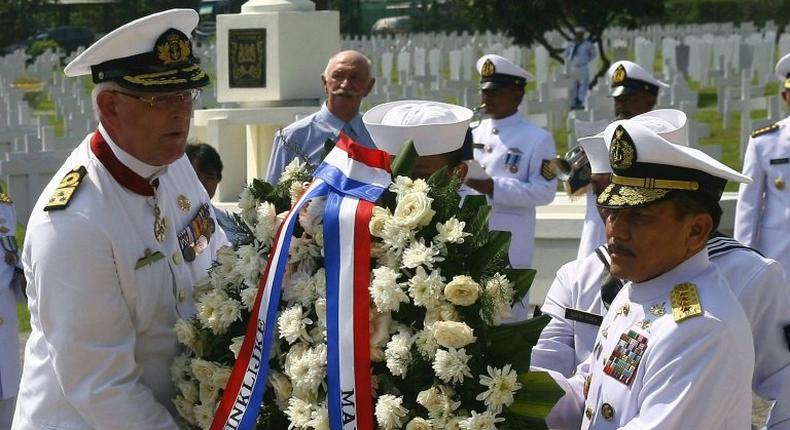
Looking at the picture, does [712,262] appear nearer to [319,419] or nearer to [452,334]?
[452,334]

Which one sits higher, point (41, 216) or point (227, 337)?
point (41, 216)

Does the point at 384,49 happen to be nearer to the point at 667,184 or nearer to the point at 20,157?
the point at 20,157

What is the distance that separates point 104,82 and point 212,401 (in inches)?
34.4

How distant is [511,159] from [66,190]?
4.86 meters

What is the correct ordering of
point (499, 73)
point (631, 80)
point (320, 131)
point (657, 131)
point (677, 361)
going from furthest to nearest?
1. point (499, 73)
2. point (631, 80)
3. point (320, 131)
4. point (657, 131)
5. point (677, 361)

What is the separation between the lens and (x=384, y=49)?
105 ft

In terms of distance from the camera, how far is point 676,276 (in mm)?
3172

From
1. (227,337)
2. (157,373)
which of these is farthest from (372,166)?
(157,373)

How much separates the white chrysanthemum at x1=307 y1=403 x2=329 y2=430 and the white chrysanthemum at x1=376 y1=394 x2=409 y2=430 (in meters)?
0.15

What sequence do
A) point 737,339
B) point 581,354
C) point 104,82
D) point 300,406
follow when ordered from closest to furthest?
point 737,339, point 300,406, point 104,82, point 581,354

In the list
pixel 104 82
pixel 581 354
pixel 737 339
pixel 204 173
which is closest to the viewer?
pixel 737 339

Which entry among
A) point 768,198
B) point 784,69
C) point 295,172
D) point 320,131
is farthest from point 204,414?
point 784,69

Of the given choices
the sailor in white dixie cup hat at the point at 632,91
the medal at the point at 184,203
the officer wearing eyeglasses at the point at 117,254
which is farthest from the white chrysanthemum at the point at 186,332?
the sailor in white dixie cup hat at the point at 632,91

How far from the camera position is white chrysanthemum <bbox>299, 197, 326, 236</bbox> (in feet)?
11.0
